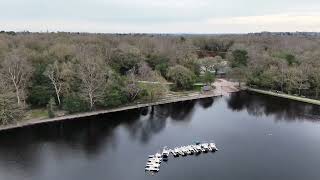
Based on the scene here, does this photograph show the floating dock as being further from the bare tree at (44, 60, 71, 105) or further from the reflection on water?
the bare tree at (44, 60, 71, 105)

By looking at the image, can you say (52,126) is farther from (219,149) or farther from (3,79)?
(219,149)

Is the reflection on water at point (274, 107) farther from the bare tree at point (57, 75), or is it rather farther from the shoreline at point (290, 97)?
the bare tree at point (57, 75)

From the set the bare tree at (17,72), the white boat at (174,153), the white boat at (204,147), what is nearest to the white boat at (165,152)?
the white boat at (174,153)

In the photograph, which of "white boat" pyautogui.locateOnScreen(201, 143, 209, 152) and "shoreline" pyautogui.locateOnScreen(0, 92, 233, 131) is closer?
"white boat" pyautogui.locateOnScreen(201, 143, 209, 152)

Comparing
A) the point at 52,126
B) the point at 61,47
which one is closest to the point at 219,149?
the point at 52,126

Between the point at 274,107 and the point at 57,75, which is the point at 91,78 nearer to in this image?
the point at 57,75

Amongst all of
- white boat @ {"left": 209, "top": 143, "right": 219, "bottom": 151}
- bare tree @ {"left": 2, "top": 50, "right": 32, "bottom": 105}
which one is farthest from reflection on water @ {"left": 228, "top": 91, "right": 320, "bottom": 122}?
bare tree @ {"left": 2, "top": 50, "right": 32, "bottom": 105}

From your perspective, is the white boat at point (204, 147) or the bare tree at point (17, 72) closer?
the white boat at point (204, 147)
